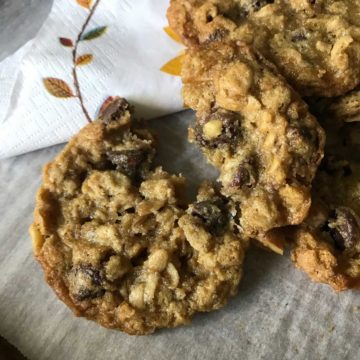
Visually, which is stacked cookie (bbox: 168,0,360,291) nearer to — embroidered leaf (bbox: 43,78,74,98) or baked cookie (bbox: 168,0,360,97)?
baked cookie (bbox: 168,0,360,97)

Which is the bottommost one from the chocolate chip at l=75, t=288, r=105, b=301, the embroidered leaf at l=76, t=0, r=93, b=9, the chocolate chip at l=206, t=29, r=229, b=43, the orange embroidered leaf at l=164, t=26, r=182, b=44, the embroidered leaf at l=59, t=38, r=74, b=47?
the chocolate chip at l=75, t=288, r=105, b=301

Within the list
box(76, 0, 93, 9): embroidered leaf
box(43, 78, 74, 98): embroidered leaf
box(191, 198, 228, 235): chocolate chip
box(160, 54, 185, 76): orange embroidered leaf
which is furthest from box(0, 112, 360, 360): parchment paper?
box(76, 0, 93, 9): embroidered leaf

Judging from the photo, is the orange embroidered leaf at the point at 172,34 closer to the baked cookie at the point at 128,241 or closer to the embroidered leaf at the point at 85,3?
the embroidered leaf at the point at 85,3

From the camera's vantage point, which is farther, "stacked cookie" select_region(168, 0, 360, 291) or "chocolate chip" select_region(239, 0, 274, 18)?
"chocolate chip" select_region(239, 0, 274, 18)

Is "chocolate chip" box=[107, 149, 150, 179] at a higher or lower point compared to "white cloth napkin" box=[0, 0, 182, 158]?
lower

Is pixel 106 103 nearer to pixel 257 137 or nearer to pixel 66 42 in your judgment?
pixel 66 42

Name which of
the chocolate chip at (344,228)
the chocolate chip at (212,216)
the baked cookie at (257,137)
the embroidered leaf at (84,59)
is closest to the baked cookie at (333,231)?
the chocolate chip at (344,228)

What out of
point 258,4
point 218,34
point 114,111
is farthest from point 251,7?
point 114,111
